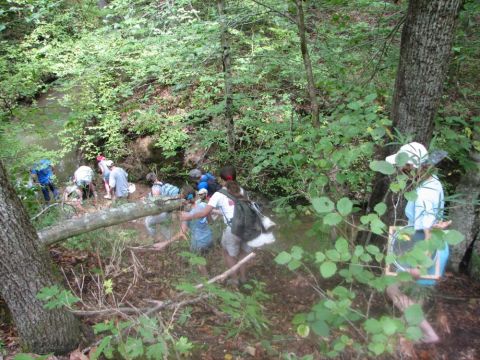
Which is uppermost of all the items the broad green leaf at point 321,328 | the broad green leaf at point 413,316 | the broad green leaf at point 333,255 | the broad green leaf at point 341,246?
the broad green leaf at point 341,246

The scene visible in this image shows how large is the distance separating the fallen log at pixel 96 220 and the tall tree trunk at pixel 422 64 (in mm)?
2518

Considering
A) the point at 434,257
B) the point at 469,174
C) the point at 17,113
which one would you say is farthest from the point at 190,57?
the point at 434,257

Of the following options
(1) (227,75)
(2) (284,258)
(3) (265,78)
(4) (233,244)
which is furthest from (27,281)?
(3) (265,78)

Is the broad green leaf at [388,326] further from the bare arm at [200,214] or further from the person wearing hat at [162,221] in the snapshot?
the person wearing hat at [162,221]

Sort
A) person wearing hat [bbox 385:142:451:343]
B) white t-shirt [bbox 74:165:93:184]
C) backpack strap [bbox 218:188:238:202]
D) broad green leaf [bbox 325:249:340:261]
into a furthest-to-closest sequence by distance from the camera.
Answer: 1. white t-shirt [bbox 74:165:93:184]
2. backpack strap [bbox 218:188:238:202]
3. person wearing hat [bbox 385:142:451:343]
4. broad green leaf [bbox 325:249:340:261]

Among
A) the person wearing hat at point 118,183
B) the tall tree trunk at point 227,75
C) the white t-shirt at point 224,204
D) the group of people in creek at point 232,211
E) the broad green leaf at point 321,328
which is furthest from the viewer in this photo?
the person wearing hat at point 118,183

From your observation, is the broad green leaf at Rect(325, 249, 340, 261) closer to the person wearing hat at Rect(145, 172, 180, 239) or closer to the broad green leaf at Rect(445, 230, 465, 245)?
the broad green leaf at Rect(445, 230, 465, 245)

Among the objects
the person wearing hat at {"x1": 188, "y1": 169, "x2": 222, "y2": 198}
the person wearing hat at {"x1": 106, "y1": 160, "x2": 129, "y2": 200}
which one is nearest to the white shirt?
the person wearing hat at {"x1": 188, "y1": 169, "x2": 222, "y2": 198}

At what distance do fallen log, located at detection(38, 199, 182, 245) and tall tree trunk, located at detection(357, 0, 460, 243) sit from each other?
99.1 inches

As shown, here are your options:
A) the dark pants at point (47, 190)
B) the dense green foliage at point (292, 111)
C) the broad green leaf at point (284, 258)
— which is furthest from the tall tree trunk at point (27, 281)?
the dark pants at point (47, 190)

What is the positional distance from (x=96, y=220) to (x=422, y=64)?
11.0ft

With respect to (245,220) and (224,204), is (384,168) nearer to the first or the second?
(245,220)

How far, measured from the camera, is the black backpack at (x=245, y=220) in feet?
13.8

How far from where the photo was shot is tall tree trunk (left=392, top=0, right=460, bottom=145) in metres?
3.08
